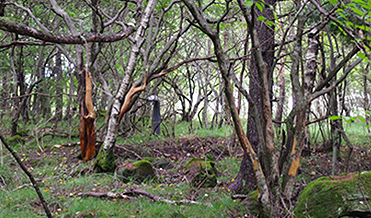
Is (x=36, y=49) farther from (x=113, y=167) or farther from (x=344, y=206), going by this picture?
(x=344, y=206)

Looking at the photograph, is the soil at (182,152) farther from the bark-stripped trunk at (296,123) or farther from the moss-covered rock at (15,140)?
the bark-stripped trunk at (296,123)

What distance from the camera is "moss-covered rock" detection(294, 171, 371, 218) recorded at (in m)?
3.08

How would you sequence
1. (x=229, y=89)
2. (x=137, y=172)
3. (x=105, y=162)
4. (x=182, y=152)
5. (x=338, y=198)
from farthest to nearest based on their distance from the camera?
1. (x=182, y=152)
2. (x=105, y=162)
3. (x=137, y=172)
4. (x=229, y=89)
5. (x=338, y=198)

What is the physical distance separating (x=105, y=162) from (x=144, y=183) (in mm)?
1008

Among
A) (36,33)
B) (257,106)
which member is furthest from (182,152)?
(36,33)

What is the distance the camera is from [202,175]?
5.41 meters

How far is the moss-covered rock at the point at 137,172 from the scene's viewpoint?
5663mm

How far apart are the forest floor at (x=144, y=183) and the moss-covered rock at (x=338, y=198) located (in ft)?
1.20

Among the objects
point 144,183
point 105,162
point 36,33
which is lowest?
point 144,183

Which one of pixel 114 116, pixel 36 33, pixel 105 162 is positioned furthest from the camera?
pixel 114 116

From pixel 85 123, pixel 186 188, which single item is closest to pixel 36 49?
pixel 85 123

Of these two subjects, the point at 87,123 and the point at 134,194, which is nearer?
the point at 134,194

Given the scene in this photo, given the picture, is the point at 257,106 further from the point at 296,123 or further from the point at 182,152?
the point at 182,152

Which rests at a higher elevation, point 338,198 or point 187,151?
point 338,198
